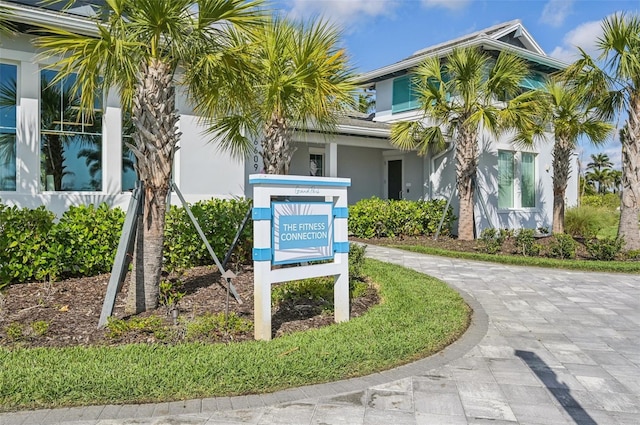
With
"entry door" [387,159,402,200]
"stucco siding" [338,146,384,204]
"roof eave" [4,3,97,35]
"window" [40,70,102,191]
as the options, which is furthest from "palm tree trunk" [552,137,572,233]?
"roof eave" [4,3,97,35]

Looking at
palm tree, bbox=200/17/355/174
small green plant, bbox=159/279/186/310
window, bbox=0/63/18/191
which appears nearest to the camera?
small green plant, bbox=159/279/186/310

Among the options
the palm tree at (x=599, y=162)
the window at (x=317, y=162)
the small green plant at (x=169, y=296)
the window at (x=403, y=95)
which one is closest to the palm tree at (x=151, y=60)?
the small green plant at (x=169, y=296)

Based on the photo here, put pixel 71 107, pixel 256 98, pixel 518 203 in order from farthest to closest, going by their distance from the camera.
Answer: pixel 518 203 → pixel 71 107 → pixel 256 98

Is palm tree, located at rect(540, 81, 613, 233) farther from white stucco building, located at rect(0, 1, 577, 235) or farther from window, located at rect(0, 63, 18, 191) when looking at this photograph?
window, located at rect(0, 63, 18, 191)

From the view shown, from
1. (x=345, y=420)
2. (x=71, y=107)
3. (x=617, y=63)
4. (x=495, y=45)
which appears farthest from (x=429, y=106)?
(x=345, y=420)

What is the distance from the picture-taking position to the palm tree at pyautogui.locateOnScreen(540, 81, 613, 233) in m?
13.4

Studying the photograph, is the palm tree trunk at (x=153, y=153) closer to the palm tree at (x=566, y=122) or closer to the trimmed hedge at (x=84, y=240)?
the trimmed hedge at (x=84, y=240)

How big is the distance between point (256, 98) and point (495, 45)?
1052 cm

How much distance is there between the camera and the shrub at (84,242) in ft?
23.5

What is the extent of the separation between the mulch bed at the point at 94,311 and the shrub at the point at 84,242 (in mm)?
256

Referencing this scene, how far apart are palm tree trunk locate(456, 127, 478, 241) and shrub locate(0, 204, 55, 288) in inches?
419

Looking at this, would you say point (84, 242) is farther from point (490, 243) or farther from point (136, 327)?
point (490, 243)

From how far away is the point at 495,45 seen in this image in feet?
48.4

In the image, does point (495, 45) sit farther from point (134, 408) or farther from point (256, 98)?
point (134, 408)
